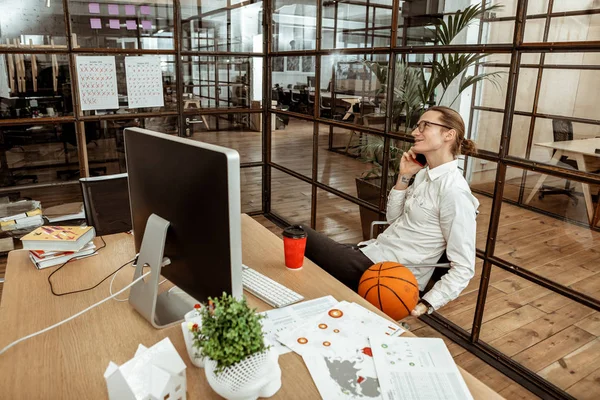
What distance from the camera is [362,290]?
1.81 metres

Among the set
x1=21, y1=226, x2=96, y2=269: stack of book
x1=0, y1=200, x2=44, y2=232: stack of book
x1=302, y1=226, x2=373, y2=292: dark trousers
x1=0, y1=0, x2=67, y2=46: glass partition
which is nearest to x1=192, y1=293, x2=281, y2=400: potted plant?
x1=21, y1=226, x2=96, y2=269: stack of book

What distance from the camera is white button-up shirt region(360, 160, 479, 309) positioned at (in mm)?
1876

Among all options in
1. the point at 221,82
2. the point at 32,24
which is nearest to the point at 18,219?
the point at 32,24

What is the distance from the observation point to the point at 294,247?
64.1 inches

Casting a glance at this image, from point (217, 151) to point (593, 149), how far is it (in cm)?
168

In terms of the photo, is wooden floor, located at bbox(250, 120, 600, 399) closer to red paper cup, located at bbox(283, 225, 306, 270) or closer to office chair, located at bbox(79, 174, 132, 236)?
red paper cup, located at bbox(283, 225, 306, 270)

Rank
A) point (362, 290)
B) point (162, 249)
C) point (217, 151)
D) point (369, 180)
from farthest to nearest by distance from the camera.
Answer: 1. point (369, 180)
2. point (362, 290)
3. point (162, 249)
4. point (217, 151)

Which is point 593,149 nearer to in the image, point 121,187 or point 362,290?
point 362,290

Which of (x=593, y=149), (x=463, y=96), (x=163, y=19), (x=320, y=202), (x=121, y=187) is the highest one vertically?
(x=163, y=19)

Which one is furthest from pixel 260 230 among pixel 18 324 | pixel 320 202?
pixel 320 202

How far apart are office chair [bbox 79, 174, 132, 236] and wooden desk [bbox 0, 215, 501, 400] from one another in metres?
0.47

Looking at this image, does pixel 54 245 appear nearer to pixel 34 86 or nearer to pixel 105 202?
pixel 105 202

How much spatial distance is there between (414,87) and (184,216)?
1842 mm

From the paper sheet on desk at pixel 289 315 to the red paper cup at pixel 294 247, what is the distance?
242 mm
